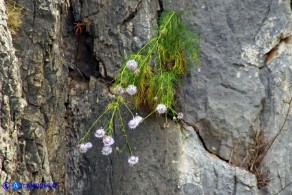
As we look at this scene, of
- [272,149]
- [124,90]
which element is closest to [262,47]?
[272,149]

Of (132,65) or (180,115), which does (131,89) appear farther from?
(180,115)

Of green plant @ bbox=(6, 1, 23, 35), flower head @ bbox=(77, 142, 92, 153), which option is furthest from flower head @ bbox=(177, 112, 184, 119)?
green plant @ bbox=(6, 1, 23, 35)

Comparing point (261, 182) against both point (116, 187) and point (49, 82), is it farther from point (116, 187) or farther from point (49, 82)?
point (49, 82)

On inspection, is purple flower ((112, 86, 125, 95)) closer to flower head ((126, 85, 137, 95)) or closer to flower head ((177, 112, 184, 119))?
flower head ((126, 85, 137, 95))

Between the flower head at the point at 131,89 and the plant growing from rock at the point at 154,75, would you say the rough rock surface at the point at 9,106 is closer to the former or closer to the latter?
the plant growing from rock at the point at 154,75

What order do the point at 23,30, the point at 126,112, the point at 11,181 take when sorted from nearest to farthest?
the point at 11,181, the point at 23,30, the point at 126,112

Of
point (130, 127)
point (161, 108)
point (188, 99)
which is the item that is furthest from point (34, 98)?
point (188, 99)
